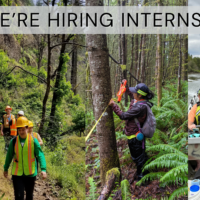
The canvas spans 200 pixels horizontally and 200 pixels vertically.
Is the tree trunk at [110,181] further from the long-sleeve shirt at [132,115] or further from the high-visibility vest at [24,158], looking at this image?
the high-visibility vest at [24,158]

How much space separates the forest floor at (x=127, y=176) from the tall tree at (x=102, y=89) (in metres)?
0.10

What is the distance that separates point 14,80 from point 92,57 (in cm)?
289

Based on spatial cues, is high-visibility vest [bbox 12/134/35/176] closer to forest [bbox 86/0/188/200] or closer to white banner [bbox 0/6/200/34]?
forest [bbox 86/0/188/200]

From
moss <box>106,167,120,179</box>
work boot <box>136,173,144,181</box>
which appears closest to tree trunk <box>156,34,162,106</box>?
work boot <box>136,173,144,181</box>

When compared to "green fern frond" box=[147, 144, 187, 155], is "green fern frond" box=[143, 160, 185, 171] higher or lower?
lower

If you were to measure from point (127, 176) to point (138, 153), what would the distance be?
1.18 ft

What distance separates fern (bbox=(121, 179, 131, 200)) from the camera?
8.47 ft

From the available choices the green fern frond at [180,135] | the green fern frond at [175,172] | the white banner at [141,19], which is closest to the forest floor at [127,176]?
the green fern frond at [175,172]

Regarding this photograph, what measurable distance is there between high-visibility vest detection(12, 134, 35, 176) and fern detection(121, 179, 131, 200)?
114cm

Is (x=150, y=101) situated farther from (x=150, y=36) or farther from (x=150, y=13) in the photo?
(x=150, y=13)

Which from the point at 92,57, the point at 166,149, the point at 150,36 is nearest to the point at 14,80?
the point at 92,57

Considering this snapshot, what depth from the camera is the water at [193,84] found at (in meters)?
2.45

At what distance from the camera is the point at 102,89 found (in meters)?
2.63

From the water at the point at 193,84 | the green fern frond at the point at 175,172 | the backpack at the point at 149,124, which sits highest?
the water at the point at 193,84
